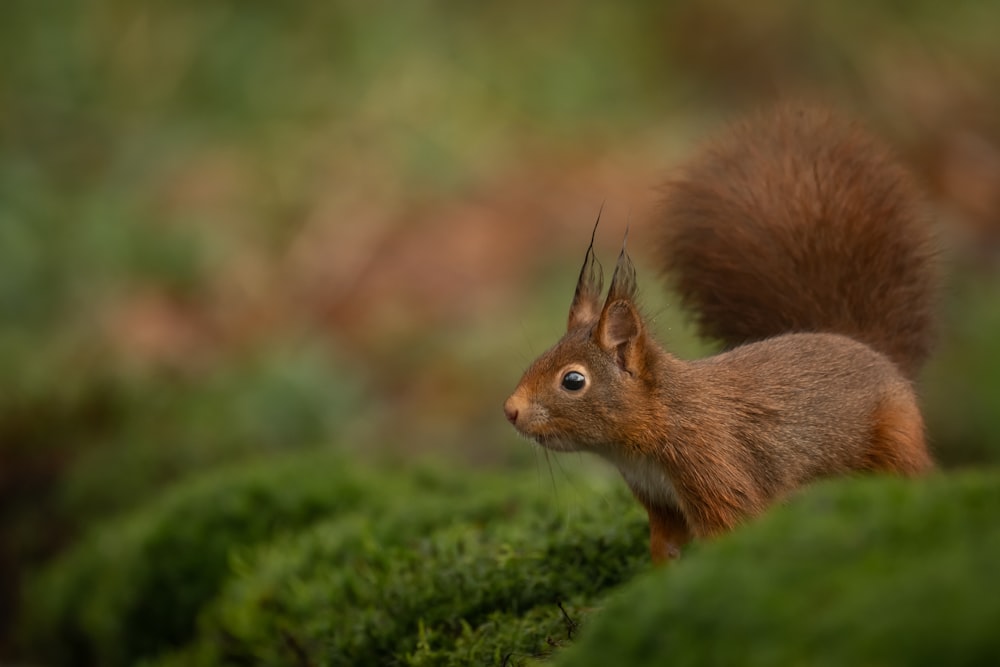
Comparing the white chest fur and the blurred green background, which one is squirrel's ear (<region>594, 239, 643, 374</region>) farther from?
the blurred green background

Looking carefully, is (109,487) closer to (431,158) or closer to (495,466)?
(495,466)

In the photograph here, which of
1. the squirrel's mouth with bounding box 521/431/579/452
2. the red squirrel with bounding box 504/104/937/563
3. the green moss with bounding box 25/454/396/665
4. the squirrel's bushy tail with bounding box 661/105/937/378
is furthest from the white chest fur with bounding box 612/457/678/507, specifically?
the green moss with bounding box 25/454/396/665

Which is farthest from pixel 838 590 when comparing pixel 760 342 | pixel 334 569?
pixel 334 569

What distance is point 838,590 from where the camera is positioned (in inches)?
80.7

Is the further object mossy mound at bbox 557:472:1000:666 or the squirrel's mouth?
the squirrel's mouth

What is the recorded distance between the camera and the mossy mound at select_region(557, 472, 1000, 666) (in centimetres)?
184

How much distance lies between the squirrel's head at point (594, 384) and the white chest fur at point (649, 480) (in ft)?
0.31

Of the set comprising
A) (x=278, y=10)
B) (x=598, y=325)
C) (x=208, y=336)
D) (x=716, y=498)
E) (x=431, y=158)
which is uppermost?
(x=278, y=10)

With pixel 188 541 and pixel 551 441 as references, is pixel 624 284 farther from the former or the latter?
pixel 188 541

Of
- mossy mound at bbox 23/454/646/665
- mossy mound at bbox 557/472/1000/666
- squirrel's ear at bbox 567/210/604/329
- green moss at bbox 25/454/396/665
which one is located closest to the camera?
mossy mound at bbox 557/472/1000/666

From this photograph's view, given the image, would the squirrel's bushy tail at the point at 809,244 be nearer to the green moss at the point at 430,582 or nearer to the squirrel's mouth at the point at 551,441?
the green moss at the point at 430,582

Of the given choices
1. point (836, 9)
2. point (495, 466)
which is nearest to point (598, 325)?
point (495, 466)

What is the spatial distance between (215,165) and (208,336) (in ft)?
8.98

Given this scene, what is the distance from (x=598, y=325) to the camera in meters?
3.98
